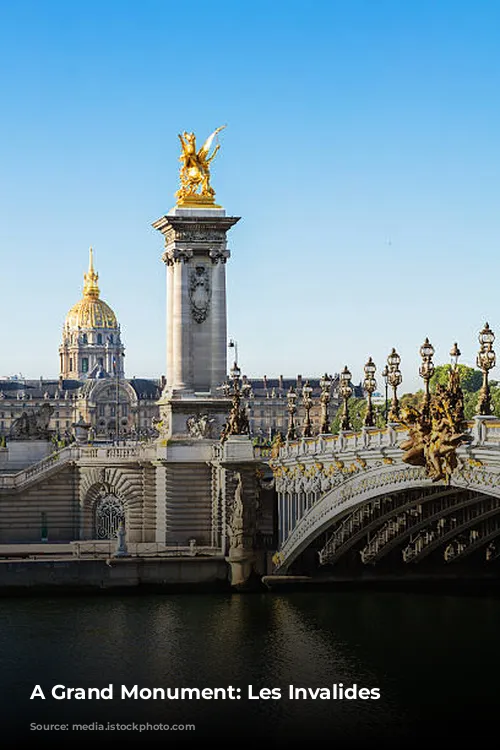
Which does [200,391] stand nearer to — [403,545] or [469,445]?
[403,545]

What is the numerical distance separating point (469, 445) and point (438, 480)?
304 cm

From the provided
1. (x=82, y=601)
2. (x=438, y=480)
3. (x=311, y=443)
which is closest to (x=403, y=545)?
(x=311, y=443)

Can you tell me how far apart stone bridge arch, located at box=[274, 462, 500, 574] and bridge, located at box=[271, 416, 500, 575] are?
4cm

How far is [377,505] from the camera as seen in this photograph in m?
66.1

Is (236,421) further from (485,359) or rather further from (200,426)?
(485,359)

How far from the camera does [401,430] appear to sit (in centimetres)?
5609

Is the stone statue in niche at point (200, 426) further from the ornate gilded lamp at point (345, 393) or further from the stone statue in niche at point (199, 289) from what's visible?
the ornate gilded lamp at point (345, 393)

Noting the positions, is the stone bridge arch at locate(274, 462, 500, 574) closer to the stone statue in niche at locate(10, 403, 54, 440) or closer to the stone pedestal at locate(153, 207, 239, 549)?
the stone pedestal at locate(153, 207, 239, 549)

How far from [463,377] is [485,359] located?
114 metres

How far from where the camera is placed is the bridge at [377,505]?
55406mm

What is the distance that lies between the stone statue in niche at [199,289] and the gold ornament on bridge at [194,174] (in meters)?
3.33

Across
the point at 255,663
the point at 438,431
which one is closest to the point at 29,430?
the point at 255,663

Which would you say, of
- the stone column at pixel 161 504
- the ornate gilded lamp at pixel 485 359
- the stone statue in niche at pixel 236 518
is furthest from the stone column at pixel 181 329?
the ornate gilded lamp at pixel 485 359

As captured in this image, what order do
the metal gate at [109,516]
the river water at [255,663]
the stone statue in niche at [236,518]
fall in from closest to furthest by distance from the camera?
1. the river water at [255,663]
2. the stone statue in niche at [236,518]
3. the metal gate at [109,516]
